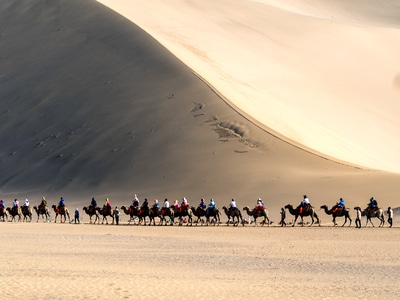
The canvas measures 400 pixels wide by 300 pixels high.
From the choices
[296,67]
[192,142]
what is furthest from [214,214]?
[296,67]

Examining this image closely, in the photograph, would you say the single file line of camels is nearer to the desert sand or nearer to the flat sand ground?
the desert sand

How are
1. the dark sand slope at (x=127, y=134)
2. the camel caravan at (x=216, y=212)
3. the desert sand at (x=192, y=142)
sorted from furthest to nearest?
the dark sand slope at (x=127, y=134)
the camel caravan at (x=216, y=212)
the desert sand at (x=192, y=142)

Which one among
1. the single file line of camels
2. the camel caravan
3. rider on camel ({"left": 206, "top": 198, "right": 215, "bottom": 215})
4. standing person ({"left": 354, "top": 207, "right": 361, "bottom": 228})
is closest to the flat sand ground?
standing person ({"left": 354, "top": 207, "right": 361, "bottom": 228})

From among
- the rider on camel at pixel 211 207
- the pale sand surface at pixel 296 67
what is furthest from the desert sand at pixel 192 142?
the rider on camel at pixel 211 207

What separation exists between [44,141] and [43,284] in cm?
4416

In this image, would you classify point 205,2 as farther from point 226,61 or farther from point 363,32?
point 226,61

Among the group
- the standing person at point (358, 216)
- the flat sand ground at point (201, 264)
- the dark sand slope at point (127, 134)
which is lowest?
the flat sand ground at point (201, 264)

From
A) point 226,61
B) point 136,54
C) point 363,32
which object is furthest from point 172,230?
point 363,32

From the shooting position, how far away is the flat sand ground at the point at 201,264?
17.8 m

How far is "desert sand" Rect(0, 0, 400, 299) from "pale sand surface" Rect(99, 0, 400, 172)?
238 mm

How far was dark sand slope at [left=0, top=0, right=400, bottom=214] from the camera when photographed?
50.4 m

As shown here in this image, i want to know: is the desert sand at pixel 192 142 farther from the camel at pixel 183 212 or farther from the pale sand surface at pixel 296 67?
the camel at pixel 183 212

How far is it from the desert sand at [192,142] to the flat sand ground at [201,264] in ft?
0.24

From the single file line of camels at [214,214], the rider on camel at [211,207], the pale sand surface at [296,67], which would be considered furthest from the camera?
the pale sand surface at [296,67]
